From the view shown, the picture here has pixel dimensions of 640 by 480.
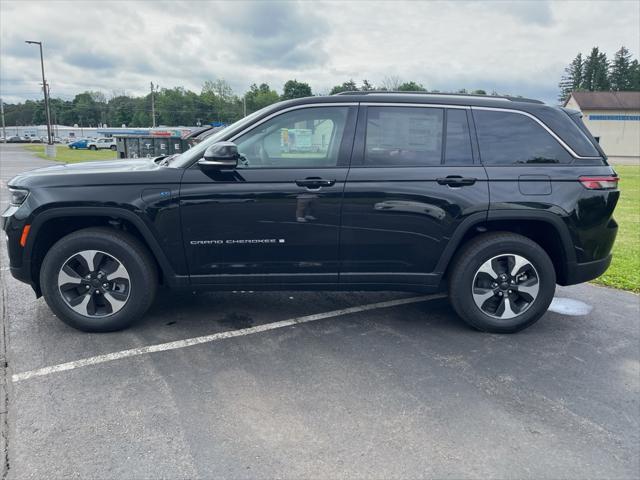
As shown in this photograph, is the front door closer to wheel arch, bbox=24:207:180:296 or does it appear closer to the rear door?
the rear door

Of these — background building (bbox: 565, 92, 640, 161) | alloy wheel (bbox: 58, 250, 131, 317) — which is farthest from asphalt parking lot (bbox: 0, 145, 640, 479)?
background building (bbox: 565, 92, 640, 161)

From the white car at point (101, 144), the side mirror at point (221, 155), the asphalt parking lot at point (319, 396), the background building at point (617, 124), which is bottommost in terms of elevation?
the asphalt parking lot at point (319, 396)

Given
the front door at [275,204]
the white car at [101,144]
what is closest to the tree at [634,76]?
the white car at [101,144]

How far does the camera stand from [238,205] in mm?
3695

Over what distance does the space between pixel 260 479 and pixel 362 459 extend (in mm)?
523

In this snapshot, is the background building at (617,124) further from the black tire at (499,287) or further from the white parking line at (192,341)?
the white parking line at (192,341)

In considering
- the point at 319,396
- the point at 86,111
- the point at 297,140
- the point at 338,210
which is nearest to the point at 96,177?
the point at 297,140

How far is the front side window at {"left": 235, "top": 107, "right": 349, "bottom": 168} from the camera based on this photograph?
3.77 m

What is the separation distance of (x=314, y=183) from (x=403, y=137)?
2.70ft

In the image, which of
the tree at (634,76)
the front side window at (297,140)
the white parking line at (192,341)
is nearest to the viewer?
the white parking line at (192,341)

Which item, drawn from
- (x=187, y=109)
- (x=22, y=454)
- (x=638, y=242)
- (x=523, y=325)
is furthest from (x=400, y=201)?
(x=187, y=109)

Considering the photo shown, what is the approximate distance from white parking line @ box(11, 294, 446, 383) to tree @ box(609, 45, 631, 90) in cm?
11453

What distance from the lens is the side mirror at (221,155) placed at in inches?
138

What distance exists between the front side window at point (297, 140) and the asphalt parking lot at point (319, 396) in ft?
4.62
